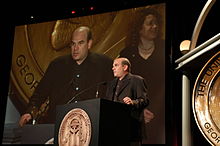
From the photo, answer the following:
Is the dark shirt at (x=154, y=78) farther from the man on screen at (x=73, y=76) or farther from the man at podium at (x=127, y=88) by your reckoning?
the man on screen at (x=73, y=76)

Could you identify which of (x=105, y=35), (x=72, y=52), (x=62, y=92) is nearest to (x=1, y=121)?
(x=62, y=92)

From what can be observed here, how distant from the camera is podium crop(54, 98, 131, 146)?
1.92 meters

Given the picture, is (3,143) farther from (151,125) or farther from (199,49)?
(199,49)

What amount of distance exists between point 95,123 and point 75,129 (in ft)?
Result: 0.42

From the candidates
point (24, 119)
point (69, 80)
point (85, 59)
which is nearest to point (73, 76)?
point (69, 80)

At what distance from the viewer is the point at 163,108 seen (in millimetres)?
3229

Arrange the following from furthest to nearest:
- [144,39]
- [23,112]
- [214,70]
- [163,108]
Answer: [23,112]
[144,39]
[163,108]
[214,70]

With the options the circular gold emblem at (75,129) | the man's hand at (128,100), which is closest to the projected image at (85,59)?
the man's hand at (128,100)

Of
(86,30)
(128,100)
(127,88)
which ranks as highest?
(86,30)

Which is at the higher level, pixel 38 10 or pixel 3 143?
pixel 38 10

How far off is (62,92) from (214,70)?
2420mm

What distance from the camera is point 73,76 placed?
375cm

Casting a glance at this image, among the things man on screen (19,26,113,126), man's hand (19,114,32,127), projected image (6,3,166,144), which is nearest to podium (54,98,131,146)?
projected image (6,3,166,144)

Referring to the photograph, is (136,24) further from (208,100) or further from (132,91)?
(208,100)
